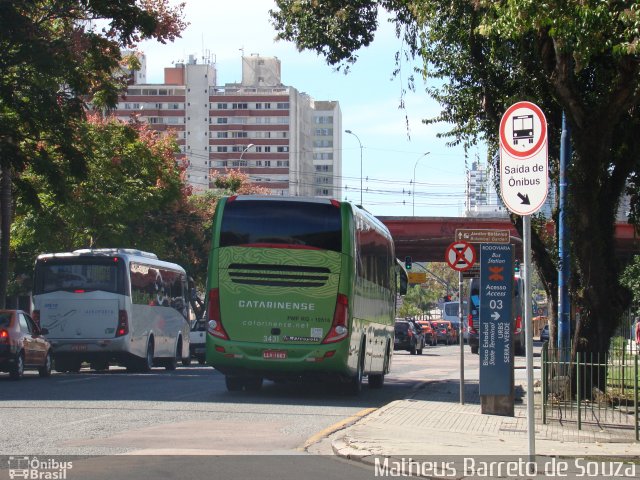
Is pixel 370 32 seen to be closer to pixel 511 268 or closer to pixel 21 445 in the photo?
pixel 511 268

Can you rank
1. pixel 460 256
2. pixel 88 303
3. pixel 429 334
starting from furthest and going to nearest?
pixel 429 334, pixel 88 303, pixel 460 256

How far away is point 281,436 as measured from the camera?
43.1 ft

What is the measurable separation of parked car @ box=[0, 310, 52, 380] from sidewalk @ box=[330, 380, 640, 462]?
10866mm

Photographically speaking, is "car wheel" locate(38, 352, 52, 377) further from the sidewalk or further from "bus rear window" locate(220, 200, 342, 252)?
the sidewalk

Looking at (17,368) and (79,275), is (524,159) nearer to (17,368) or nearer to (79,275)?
(17,368)

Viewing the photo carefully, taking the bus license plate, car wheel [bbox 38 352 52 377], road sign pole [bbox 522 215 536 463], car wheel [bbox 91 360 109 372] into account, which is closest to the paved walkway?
road sign pole [bbox 522 215 536 463]

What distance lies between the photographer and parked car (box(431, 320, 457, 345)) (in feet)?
250

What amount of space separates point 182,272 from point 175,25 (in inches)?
481

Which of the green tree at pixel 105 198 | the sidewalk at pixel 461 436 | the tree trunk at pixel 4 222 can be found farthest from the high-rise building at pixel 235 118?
the sidewalk at pixel 461 436

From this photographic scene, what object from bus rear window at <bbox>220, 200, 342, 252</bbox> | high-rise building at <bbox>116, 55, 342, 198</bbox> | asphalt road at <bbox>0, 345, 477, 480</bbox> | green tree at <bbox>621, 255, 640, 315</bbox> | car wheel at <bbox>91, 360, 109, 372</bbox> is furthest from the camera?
high-rise building at <bbox>116, 55, 342, 198</bbox>

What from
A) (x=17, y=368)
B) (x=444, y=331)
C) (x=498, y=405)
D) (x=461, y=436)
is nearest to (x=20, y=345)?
(x=17, y=368)

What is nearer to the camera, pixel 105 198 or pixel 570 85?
pixel 570 85

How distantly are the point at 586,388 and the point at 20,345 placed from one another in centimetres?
1406

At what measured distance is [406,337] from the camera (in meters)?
50.8
